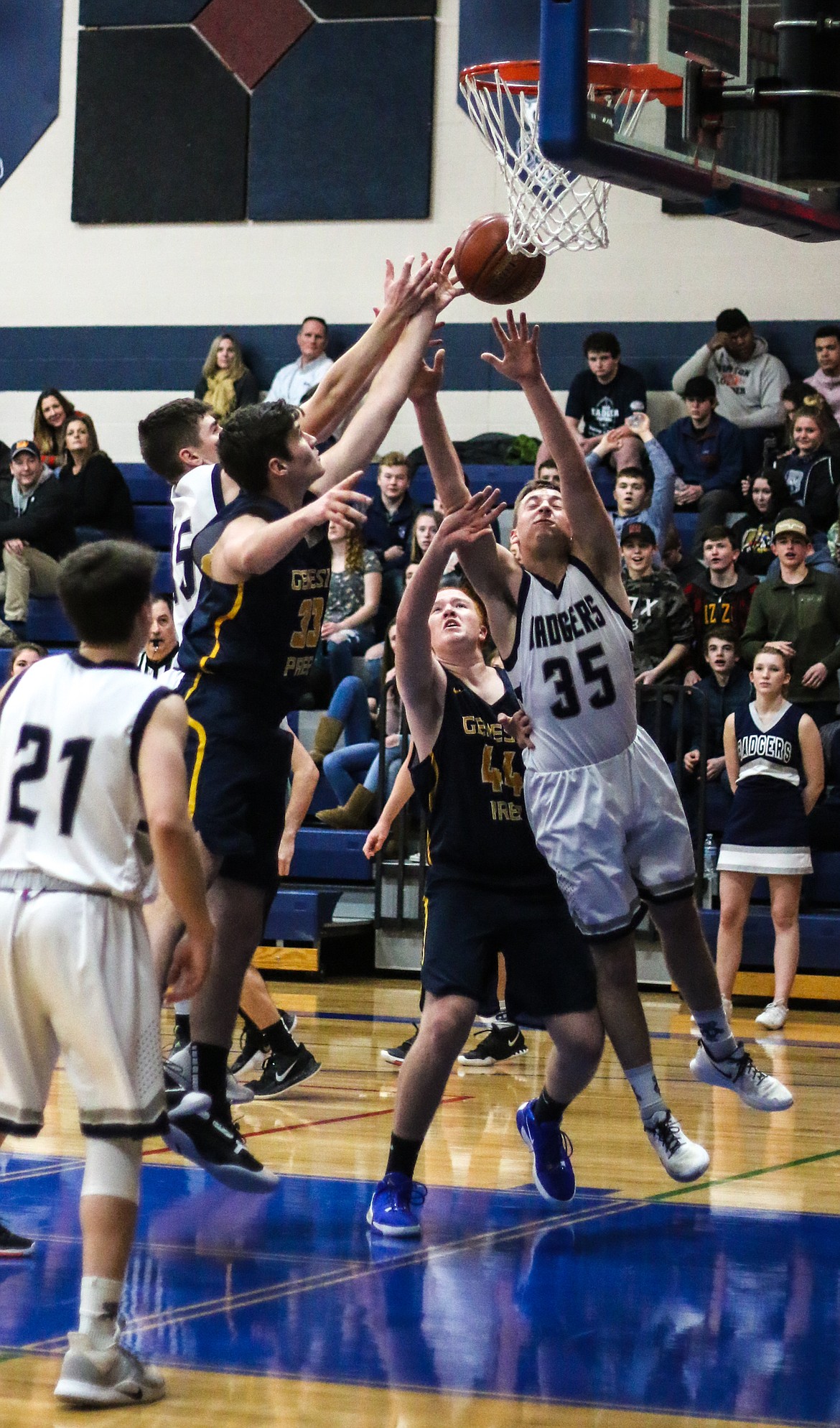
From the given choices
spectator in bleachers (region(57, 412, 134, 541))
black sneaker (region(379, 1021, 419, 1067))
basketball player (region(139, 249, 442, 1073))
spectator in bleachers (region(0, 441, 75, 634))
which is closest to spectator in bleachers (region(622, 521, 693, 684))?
black sneaker (region(379, 1021, 419, 1067))

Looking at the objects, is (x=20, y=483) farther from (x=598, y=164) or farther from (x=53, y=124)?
(x=598, y=164)

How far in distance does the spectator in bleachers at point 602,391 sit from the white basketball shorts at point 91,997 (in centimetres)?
1019

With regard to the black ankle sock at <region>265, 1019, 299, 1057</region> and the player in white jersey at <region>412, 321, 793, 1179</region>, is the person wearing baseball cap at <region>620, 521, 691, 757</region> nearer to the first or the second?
the black ankle sock at <region>265, 1019, 299, 1057</region>

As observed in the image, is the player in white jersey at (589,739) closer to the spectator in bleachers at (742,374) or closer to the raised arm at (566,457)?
the raised arm at (566,457)

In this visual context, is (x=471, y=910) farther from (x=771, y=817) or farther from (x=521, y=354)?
(x=771, y=817)

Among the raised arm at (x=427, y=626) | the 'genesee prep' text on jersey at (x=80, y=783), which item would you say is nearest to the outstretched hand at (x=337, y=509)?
the raised arm at (x=427, y=626)

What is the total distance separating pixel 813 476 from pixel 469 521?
25.5 ft

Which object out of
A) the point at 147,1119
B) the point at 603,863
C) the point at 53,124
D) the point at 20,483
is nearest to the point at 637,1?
the point at 603,863

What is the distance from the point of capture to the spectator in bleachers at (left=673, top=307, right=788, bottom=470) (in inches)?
518

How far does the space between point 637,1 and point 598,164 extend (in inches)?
26.0

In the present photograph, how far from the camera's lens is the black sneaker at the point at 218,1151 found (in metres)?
4.53

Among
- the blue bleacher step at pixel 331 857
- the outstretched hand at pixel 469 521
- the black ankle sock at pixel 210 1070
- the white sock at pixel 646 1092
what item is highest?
the outstretched hand at pixel 469 521

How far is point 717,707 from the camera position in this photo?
430 inches

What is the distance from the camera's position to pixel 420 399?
5.05 metres
